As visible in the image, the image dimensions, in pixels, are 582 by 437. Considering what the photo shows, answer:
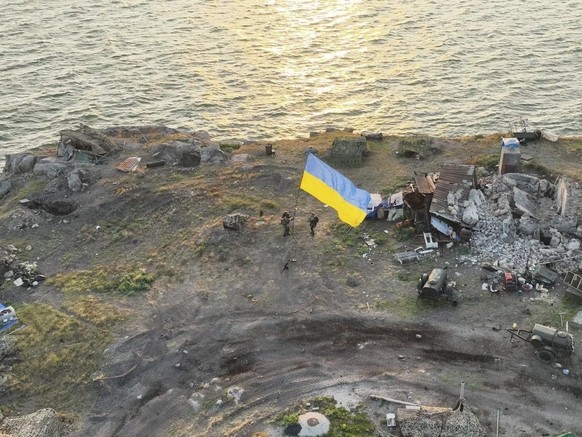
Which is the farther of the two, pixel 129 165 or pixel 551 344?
pixel 129 165

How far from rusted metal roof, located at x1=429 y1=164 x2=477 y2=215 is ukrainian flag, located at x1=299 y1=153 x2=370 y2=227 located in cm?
408

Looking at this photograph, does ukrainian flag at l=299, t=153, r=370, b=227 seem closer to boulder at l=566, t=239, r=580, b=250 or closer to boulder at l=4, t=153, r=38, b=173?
boulder at l=566, t=239, r=580, b=250

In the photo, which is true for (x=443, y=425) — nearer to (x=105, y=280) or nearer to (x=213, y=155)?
(x=105, y=280)

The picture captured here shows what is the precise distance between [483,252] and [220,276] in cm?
1170

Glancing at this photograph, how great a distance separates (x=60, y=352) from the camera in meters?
22.1

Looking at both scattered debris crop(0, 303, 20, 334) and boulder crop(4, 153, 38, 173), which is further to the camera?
boulder crop(4, 153, 38, 173)

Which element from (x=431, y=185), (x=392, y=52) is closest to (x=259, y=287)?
(x=431, y=185)

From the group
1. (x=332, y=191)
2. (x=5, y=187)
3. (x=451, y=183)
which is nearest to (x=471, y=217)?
(x=451, y=183)

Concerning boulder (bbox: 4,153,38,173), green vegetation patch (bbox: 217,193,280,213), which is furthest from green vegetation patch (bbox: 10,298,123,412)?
boulder (bbox: 4,153,38,173)

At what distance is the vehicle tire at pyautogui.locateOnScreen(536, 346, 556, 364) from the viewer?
65.7ft

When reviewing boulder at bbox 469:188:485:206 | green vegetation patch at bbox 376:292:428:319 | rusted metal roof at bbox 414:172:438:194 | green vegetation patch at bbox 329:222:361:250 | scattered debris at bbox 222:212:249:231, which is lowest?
green vegetation patch at bbox 376:292:428:319

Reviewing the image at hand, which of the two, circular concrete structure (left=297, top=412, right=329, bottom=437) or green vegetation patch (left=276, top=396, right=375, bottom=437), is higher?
circular concrete structure (left=297, top=412, right=329, bottom=437)

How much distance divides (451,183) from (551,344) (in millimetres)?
9802

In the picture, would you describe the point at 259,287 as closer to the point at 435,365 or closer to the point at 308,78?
the point at 435,365
